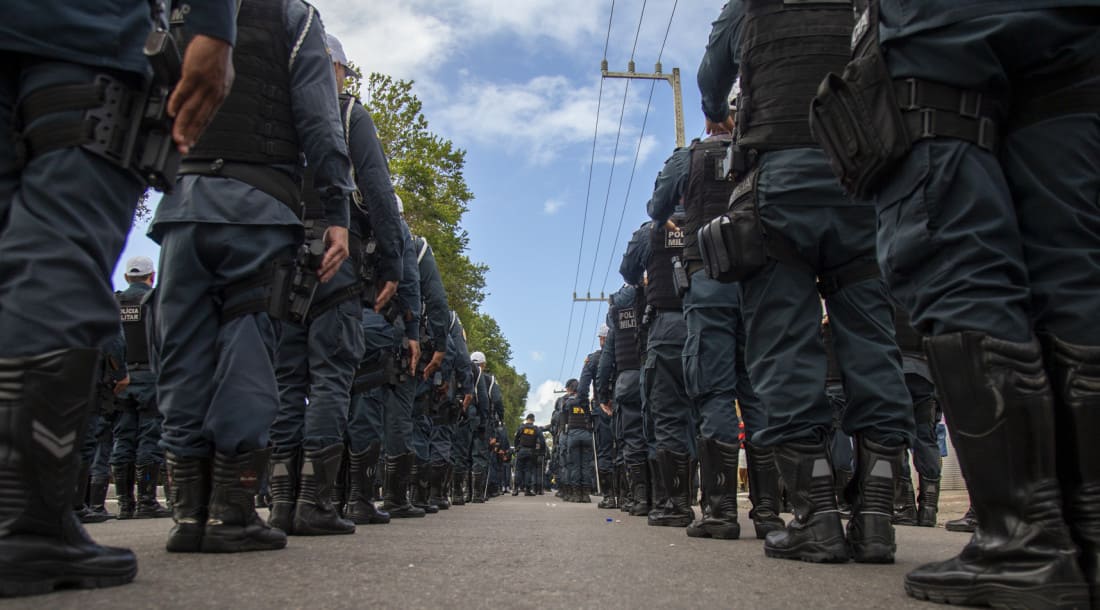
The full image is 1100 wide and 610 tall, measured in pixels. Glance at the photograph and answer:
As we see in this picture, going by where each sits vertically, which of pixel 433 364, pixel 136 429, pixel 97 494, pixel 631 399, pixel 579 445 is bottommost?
pixel 97 494

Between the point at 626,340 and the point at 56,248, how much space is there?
7943 mm

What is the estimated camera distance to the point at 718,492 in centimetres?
461

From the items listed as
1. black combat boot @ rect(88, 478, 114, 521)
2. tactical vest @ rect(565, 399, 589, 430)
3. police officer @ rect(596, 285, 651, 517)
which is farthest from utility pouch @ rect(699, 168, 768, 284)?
tactical vest @ rect(565, 399, 589, 430)

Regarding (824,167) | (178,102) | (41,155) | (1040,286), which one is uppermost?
(824,167)

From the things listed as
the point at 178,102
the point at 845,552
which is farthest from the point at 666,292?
the point at 178,102

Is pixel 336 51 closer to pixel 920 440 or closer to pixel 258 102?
pixel 258 102

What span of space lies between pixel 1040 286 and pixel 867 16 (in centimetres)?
86

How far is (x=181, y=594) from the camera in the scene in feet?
6.04

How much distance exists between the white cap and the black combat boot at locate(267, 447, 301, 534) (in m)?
4.96

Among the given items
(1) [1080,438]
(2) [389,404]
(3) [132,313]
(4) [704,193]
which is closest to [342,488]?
(2) [389,404]

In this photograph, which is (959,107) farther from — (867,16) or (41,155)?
(41,155)

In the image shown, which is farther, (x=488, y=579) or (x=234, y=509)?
(x=234, y=509)

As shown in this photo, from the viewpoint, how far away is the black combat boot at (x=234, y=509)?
2.92 meters

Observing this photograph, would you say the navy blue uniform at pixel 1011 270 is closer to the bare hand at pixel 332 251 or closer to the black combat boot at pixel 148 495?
the bare hand at pixel 332 251
